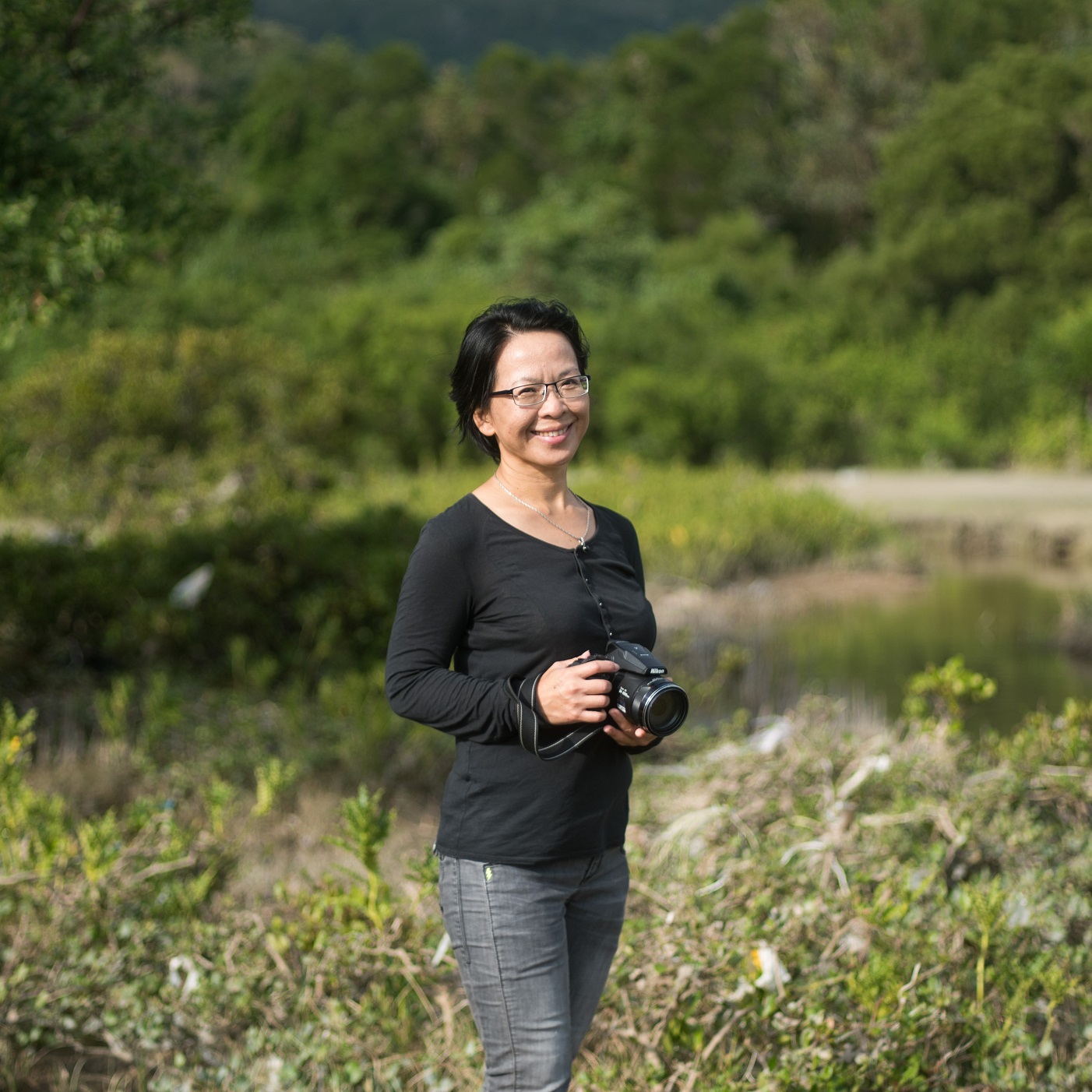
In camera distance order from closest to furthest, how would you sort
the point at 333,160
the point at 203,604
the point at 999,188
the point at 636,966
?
the point at 636,966
the point at 203,604
the point at 999,188
the point at 333,160

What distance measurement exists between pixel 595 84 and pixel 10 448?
150 feet

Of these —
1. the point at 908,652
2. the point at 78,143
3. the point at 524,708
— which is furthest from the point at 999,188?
the point at 524,708

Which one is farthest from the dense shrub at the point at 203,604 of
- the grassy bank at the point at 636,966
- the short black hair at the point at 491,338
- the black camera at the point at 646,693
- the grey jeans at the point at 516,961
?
the black camera at the point at 646,693

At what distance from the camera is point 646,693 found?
1876 millimetres

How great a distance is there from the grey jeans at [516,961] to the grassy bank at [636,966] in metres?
0.60

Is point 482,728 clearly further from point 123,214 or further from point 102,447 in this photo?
point 102,447

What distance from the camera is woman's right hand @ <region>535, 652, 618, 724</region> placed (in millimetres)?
1869

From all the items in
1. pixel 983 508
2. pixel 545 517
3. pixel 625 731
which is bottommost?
pixel 983 508

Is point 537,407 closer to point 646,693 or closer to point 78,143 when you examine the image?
point 646,693

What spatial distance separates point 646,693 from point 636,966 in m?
1.16

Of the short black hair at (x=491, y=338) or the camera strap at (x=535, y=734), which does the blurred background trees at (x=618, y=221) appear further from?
the camera strap at (x=535, y=734)

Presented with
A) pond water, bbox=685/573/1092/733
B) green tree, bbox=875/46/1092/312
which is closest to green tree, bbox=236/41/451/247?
green tree, bbox=875/46/1092/312

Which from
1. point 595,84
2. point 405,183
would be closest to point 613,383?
point 405,183

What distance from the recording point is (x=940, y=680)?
13.2 ft
